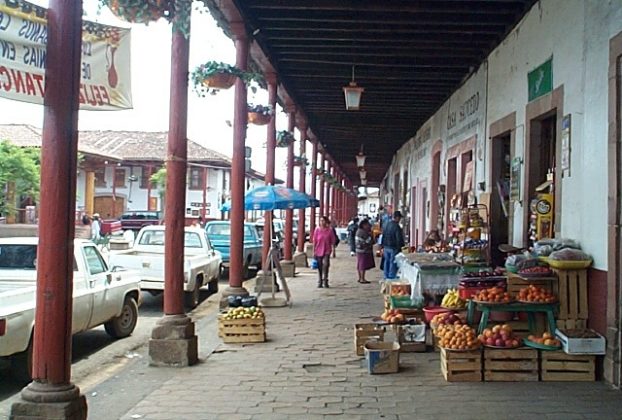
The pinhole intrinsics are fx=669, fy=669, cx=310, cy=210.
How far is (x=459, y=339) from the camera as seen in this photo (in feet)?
21.7

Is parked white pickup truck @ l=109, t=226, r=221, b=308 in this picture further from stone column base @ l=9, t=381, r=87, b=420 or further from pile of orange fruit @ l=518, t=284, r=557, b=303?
stone column base @ l=9, t=381, r=87, b=420

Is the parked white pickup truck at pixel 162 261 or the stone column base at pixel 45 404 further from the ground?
the parked white pickup truck at pixel 162 261

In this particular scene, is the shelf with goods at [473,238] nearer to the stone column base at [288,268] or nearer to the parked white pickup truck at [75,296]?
the parked white pickup truck at [75,296]

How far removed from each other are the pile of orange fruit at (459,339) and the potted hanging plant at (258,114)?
A: 6.30 m

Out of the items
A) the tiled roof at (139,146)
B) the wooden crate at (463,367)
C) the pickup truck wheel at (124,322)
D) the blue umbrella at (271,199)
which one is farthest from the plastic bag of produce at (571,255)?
the tiled roof at (139,146)

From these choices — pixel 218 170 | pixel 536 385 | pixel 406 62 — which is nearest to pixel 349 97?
pixel 406 62

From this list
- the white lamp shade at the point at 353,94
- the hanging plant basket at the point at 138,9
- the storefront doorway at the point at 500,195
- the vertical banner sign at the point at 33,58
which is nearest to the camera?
the vertical banner sign at the point at 33,58

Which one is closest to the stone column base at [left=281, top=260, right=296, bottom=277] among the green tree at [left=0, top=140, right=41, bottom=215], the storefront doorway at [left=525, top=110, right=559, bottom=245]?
the storefront doorway at [left=525, top=110, right=559, bottom=245]

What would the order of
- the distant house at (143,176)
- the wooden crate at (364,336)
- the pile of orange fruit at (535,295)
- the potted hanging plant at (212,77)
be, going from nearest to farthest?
the pile of orange fruit at (535,295) < the wooden crate at (364,336) < the potted hanging plant at (212,77) < the distant house at (143,176)

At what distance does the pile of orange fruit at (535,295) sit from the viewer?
269 inches

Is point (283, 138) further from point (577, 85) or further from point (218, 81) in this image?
point (577, 85)

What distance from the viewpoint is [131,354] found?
883 centimetres

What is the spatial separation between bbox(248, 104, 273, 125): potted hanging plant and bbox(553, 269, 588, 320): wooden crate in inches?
256

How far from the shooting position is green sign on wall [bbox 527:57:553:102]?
8.05 meters
